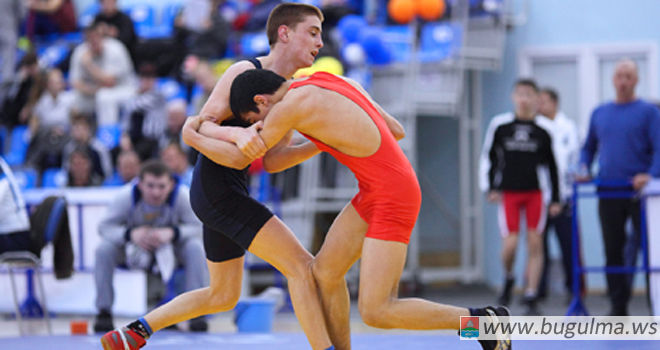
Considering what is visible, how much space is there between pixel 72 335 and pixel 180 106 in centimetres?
314

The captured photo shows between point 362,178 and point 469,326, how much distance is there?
0.76 metres

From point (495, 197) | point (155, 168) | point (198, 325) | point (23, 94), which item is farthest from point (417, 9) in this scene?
point (198, 325)

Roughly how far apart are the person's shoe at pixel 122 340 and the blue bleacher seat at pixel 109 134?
→ 5475mm

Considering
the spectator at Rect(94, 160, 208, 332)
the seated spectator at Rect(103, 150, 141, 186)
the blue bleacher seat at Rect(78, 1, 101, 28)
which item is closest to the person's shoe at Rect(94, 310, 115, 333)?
the spectator at Rect(94, 160, 208, 332)

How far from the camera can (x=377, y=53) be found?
8.75 m

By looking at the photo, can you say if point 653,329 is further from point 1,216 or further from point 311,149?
point 1,216

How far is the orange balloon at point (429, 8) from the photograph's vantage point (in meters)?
9.20

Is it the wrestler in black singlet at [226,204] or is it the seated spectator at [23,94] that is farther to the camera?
the seated spectator at [23,94]

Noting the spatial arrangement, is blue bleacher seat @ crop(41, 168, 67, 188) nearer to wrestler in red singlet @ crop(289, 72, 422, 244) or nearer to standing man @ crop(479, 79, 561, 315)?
standing man @ crop(479, 79, 561, 315)

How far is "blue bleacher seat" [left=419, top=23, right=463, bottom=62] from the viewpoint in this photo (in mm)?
9070

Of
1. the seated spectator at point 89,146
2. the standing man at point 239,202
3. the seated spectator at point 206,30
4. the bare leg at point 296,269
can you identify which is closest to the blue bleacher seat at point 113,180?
the seated spectator at point 89,146

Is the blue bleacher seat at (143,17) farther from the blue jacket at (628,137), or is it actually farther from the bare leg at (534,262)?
the blue jacket at (628,137)

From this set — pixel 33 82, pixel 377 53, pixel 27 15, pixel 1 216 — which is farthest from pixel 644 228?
pixel 27 15

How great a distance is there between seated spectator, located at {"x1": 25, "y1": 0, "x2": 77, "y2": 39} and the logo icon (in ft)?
31.1
